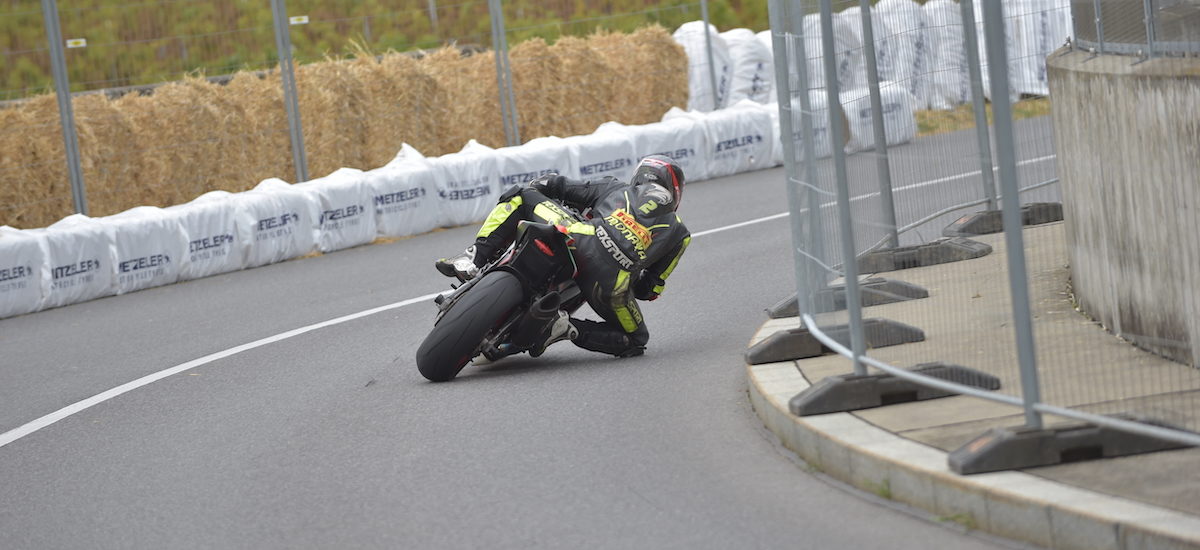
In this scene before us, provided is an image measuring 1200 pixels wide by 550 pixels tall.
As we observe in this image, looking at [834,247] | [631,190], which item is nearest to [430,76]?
[631,190]

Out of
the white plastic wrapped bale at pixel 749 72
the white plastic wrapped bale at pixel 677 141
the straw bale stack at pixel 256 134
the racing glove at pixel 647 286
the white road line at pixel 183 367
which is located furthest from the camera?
the white plastic wrapped bale at pixel 749 72

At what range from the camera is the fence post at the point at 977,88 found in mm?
6828

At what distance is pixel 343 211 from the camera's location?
52.4 ft

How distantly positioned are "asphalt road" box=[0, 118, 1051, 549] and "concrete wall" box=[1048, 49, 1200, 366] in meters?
0.73

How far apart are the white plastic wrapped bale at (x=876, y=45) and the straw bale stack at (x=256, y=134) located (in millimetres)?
12144

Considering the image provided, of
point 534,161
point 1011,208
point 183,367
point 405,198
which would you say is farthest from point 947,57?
point 534,161

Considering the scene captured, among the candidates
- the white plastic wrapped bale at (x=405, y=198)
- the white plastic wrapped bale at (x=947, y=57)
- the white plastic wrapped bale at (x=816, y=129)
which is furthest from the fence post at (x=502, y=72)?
the white plastic wrapped bale at (x=816, y=129)

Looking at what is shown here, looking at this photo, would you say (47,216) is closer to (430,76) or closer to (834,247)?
(430,76)

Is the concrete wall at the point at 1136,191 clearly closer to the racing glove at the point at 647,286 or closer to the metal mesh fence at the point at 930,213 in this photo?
the metal mesh fence at the point at 930,213

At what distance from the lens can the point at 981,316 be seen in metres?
6.95

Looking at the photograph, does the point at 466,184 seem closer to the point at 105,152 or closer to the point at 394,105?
the point at 394,105

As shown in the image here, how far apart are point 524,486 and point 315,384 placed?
3.07 meters

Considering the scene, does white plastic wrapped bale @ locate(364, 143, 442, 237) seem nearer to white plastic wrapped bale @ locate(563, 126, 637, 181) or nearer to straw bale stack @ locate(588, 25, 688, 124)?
white plastic wrapped bale @ locate(563, 126, 637, 181)

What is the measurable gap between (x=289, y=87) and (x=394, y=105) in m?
2.37
